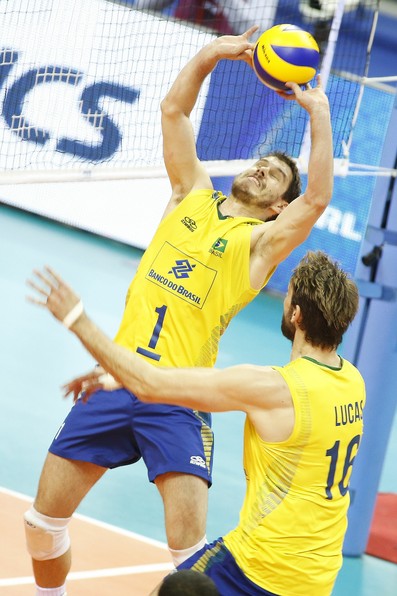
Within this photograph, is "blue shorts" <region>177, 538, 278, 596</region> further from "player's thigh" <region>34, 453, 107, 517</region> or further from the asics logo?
the asics logo

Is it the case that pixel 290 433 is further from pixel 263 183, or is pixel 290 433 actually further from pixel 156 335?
pixel 263 183

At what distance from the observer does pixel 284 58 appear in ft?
16.1

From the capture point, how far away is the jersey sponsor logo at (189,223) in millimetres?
5090

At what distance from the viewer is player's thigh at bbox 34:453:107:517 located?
4.88m

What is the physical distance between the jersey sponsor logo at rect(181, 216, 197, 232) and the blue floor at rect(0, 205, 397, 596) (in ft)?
8.77

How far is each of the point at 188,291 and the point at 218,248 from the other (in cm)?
26

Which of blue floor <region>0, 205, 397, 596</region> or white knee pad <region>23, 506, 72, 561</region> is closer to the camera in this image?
A: white knee pad <region>23, 506, 72, 561</region>

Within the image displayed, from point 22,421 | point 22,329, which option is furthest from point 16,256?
point 22,421

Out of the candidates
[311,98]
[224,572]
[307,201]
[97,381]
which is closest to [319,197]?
[307,201]

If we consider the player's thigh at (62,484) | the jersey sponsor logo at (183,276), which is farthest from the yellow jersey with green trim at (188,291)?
the player's thigh at (62,484)

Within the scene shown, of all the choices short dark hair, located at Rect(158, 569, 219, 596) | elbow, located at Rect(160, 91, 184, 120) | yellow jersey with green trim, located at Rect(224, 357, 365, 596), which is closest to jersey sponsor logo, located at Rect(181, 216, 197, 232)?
elbow, located at Rect(160, 91, 184, 120)

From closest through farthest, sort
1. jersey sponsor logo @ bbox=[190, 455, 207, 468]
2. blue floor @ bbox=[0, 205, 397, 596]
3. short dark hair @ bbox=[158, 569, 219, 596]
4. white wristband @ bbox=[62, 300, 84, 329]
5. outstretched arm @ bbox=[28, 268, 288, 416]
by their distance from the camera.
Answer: short dark hair @ bbox=[158, 569, 219, 596], white wristband @ bbox=[62, 300, 84, 329], outstretched arm @ bbox=[28, 268, 288, 416], jersey sponsor logo @ bbox=[190, 455, 207, 468], blue floor @ bbox=[0, 205, 397, 596]

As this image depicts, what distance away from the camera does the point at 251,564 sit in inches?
147

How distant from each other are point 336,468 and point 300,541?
29cm
